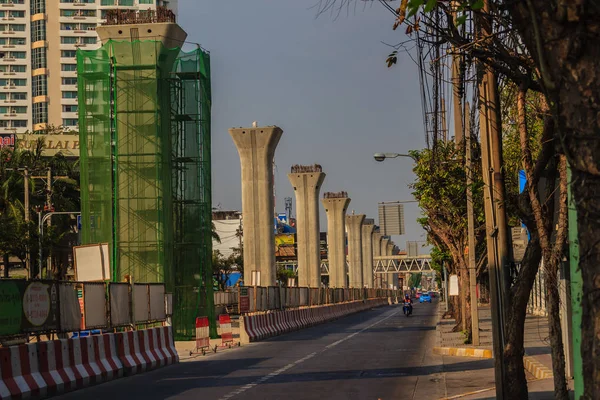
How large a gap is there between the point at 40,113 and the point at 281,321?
114271 millimetres

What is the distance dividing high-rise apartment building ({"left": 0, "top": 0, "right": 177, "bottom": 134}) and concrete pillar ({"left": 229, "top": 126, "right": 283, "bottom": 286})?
90.0 metres

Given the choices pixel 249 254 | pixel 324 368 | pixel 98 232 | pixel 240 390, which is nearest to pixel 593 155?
pixel 240 390

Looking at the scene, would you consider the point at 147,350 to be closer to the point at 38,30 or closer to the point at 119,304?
the point at 119,304

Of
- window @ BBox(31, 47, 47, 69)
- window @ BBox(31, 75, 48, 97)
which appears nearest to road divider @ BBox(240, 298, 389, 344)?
window @ BBox(31, 75, 48, 97)

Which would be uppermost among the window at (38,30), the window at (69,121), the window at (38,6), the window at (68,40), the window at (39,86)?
the window at (38,6)

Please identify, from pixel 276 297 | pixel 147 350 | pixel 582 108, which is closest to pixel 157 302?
pixel 147 350

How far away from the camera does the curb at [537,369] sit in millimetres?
19986

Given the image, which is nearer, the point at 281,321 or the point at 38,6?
the point at 281,321

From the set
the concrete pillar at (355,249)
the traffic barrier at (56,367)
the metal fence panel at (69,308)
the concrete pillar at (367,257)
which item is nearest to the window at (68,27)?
the concrete pillar at (367,257)

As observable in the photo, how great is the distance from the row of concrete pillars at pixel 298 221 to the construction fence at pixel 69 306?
19987 millimetres

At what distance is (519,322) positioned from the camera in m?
13.6

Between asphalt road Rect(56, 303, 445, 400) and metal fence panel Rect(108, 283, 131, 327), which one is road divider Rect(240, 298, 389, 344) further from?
metal fence panel Rect(108, 283, 131, 327)

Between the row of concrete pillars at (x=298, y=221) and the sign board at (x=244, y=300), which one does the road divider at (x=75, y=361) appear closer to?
the sign board at (x=244, y=300)

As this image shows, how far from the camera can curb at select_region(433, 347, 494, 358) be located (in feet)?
86.4
